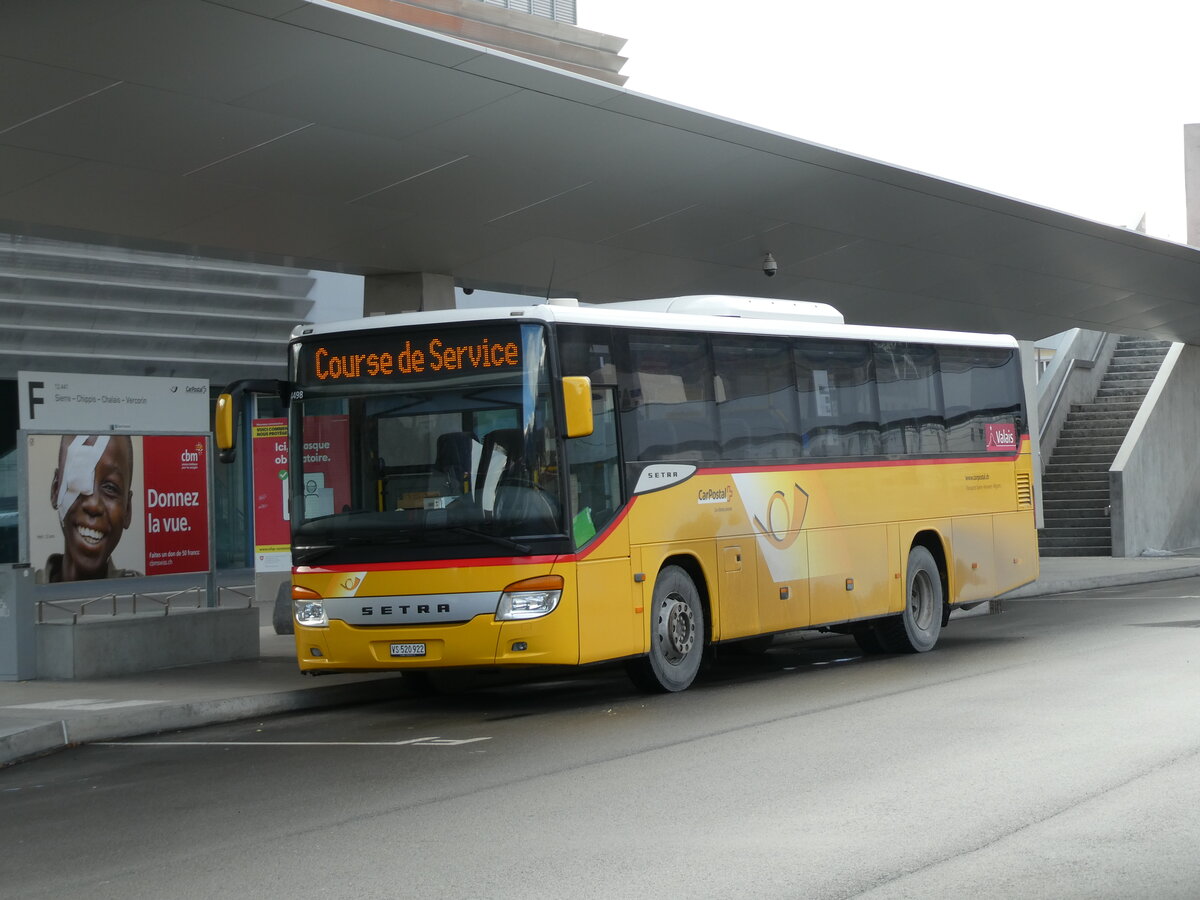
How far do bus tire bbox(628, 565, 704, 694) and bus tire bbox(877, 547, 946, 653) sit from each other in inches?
142

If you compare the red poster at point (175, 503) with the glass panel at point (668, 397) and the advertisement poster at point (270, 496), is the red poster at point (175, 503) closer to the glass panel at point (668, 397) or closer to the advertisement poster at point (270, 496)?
the advertisement poster at point (270, 496)

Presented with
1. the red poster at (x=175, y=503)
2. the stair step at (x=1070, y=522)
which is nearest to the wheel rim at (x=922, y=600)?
the red poster at (x=175, y=503)

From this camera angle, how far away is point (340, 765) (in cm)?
974

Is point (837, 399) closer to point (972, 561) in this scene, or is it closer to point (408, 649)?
point (972, 561)

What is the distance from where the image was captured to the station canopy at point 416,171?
12250 millimetres

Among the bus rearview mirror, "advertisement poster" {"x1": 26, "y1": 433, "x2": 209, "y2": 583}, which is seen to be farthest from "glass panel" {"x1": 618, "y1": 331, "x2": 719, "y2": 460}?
"advertisement poster" {"x1": 26, "y1": 433, "x2": 209, "y2": 583}

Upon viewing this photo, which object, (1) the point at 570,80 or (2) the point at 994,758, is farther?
(1) the point at 570,80

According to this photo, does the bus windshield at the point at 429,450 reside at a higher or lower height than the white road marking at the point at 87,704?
higher

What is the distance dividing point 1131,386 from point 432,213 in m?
26.4

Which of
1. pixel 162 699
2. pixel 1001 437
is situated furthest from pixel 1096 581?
pixel 162 699

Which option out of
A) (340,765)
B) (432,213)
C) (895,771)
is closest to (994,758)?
(895,771)

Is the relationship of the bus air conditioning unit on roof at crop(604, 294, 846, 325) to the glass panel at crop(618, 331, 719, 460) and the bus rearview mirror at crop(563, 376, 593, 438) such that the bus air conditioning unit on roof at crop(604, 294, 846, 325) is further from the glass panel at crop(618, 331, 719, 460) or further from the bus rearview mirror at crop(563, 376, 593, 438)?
the bus rearview mirror at crop(563, 376, 593, 438)

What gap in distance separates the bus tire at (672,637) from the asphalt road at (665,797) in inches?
7.7

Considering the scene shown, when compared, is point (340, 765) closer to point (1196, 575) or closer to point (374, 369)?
point (374, 369)
